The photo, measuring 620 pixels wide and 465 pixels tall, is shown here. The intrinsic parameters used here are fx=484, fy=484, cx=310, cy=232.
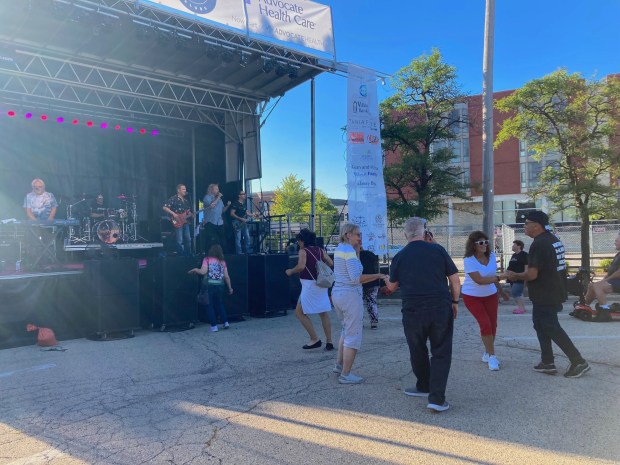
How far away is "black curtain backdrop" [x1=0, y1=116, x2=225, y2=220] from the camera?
42.7 ft

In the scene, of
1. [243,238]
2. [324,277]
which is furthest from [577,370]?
[243,238]

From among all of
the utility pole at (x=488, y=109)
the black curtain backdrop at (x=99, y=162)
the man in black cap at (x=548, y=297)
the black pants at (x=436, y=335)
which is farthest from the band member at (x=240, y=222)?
the black pants at (x=436, y=335)

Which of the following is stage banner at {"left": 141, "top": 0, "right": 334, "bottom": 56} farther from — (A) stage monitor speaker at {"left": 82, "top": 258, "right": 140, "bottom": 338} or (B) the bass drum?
(B) the bass drum

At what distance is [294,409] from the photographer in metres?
4.47

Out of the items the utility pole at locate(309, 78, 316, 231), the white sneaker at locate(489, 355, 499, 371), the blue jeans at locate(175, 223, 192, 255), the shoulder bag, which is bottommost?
the white sneaker at locate(489, 355, 499, 371)

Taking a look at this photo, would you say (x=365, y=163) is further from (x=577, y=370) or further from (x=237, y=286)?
(x=577, y=370)

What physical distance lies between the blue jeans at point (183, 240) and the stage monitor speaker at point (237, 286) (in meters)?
2.09

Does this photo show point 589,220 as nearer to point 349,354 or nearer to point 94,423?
point 349,354

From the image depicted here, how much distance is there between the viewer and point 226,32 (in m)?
10.3

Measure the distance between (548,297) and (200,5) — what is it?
824 centimetres

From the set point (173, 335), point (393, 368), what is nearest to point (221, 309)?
point (173, 335)

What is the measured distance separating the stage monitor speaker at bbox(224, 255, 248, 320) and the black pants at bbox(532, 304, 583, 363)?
19.7 ft

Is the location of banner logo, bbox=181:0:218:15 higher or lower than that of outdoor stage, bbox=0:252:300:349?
higher

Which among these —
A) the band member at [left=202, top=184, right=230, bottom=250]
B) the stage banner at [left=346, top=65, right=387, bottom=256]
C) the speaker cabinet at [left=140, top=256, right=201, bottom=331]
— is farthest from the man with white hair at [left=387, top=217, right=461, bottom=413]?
the band member at [left=202, top=184, right=230, bottom=250]
